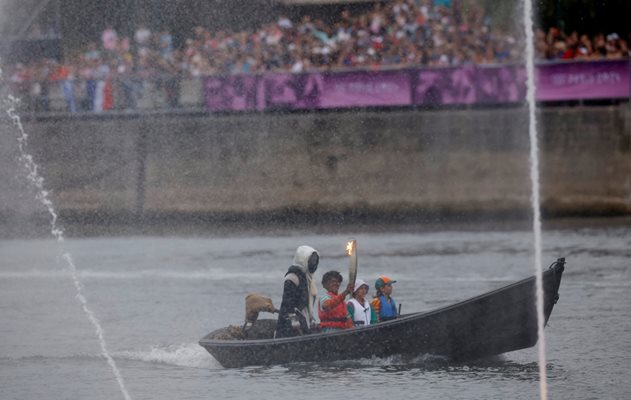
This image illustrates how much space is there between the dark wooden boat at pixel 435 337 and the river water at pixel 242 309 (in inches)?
9.6

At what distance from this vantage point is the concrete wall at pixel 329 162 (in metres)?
36.1

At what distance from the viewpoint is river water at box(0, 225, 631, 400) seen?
18.6 meters

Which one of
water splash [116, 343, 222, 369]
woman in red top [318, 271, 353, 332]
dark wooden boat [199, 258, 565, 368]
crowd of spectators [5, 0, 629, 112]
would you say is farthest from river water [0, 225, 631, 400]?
crowd of spectators [5, 0, 629, 112]

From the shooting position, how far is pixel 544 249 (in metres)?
31.7

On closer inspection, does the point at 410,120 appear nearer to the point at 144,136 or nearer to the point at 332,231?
the point at 332,231

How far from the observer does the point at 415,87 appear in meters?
36.1

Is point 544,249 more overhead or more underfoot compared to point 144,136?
more underfoot

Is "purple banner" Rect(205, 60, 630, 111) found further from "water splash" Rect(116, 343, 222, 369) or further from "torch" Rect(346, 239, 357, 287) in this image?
"torch" Rect(346, 239, 357, 287)

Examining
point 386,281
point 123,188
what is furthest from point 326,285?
point 123,188

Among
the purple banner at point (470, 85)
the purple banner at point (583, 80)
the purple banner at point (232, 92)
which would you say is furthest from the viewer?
the purple banner at point (232, 92)

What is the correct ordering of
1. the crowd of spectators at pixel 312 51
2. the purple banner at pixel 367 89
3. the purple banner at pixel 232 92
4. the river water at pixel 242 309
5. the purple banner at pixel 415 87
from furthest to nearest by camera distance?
the purple banner at pixel 232 92, the purple banner at pixel 367 89, the crowd of spectators at pixel 312 51, the purple banner at pixel 415 87, the river water at pixel 242 309

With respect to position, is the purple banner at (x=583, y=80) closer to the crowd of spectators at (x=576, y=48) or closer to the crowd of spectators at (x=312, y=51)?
the crowd of spectators at (x=576, y=48)

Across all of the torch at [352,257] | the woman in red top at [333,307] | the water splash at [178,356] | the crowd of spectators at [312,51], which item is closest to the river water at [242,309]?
the water splash at [178,356]

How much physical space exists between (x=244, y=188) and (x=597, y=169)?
28.9 ft
